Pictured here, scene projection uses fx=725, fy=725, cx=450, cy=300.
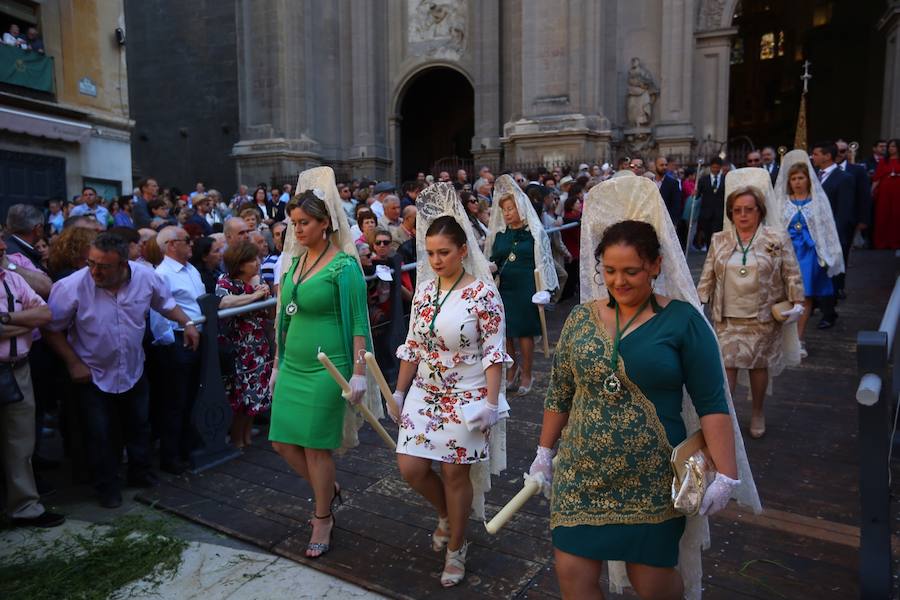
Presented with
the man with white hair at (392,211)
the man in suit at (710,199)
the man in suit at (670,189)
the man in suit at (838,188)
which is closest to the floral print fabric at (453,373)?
the man with white hair at (392,211)

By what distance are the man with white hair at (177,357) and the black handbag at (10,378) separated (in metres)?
0.97

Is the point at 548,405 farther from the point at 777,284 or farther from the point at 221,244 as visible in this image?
the point at 221,244

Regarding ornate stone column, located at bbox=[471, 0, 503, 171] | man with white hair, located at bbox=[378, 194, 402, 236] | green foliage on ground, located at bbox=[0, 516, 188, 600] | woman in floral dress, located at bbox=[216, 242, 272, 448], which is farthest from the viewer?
ornate stone column, located at bbox=[471, 0, 503, 171]

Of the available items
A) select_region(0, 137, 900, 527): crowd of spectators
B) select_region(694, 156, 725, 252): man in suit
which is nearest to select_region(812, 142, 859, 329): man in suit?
select_region(694, 156, 725, 252): man in suit

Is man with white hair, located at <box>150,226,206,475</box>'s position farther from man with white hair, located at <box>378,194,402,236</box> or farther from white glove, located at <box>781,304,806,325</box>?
white glove, located at <box>781,304,806,325</box>

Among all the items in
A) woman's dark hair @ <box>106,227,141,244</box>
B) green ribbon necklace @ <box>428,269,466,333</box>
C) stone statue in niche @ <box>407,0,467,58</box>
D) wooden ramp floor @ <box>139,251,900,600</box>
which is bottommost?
wooden ramp floor @ <box>139,251,900,600</box>

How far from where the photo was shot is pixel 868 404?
9.25 feet

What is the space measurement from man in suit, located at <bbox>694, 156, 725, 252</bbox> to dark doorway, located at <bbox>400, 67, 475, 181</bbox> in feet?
47.6

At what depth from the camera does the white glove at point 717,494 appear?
8.07 ft

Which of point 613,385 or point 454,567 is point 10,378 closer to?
point 454,567

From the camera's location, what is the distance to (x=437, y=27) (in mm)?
23750

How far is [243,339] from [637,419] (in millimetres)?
3943
